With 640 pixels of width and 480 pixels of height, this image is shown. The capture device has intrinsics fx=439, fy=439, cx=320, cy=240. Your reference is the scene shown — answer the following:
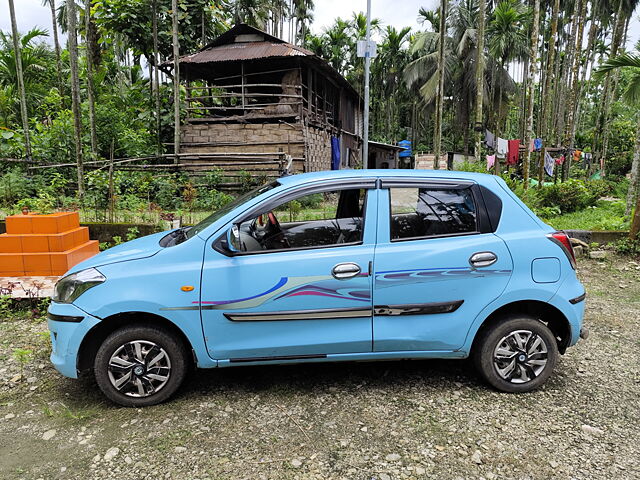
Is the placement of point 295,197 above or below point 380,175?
below

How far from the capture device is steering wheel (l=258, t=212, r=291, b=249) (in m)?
3.25

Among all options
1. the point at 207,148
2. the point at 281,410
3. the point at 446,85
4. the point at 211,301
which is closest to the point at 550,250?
the point at 281,410

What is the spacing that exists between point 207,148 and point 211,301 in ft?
46.9

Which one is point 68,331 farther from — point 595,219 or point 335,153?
point 335,153

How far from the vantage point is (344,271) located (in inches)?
121

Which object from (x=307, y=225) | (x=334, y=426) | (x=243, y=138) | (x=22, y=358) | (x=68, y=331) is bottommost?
(x=334, y=426)

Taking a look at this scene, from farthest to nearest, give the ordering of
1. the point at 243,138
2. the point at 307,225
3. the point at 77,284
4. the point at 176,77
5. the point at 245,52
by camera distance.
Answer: the point at 245,52, the point at 243,138, the point at 176,77, the point at 307,225, the point at 77,284

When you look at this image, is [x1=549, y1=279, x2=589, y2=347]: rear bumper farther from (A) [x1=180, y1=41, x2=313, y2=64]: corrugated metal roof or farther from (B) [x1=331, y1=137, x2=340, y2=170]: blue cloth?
(B) [x1=331, y1=137, x2=340, y2=170]: blue cloth

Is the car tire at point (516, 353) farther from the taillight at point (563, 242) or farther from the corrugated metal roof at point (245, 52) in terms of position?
the corrugated metal roof at point (245, 52)

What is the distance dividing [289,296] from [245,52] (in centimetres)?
1548

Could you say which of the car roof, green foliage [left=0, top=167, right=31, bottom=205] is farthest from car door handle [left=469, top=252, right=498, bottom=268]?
green foliage [left=0, top=167, right=31, bottom=205]

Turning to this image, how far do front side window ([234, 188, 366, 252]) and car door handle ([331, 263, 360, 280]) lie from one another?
0.64 ft

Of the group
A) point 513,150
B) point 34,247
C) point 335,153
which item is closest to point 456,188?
point 34,247

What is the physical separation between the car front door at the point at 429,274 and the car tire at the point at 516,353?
0.23 m
